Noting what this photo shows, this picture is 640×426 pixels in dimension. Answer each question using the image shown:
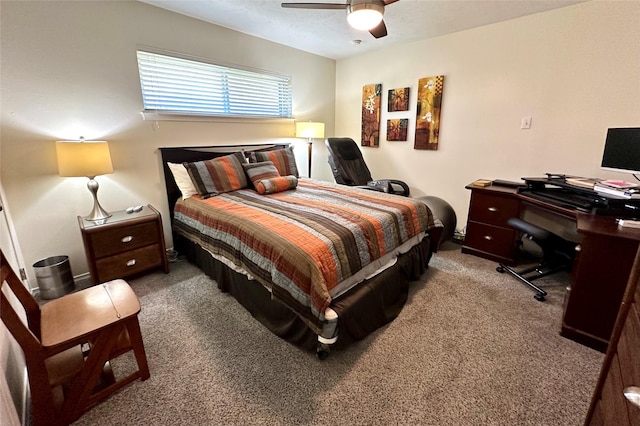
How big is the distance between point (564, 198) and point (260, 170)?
2685 mm

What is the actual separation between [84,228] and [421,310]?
260cm

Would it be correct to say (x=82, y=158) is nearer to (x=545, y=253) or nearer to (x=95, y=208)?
(x=95, y=208)

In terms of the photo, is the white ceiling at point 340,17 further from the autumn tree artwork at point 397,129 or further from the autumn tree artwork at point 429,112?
the autumn tree artwork at point 397,129

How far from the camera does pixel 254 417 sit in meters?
1.31

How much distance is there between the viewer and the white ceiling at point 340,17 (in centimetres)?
250

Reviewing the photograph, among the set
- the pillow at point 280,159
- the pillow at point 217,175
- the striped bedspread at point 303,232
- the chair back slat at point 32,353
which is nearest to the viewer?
the chair back slat at point 32,353

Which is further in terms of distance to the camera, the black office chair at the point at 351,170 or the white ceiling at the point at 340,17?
the black office chair at the point at 351,170

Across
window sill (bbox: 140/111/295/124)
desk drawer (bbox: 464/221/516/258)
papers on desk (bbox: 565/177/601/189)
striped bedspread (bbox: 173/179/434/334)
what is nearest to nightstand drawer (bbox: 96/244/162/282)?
Answer: striped bedspread (bbox: 173/179/434/334)

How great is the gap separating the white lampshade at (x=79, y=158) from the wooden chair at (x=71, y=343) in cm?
108

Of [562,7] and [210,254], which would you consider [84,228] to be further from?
[562,7]

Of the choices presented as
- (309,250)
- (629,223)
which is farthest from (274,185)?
(629,223)

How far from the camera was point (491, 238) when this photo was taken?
2.88m

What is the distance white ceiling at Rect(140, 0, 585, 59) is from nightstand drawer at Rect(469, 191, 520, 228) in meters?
1.72

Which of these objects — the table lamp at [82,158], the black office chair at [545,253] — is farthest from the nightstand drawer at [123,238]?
the black office chair at [545,253]
